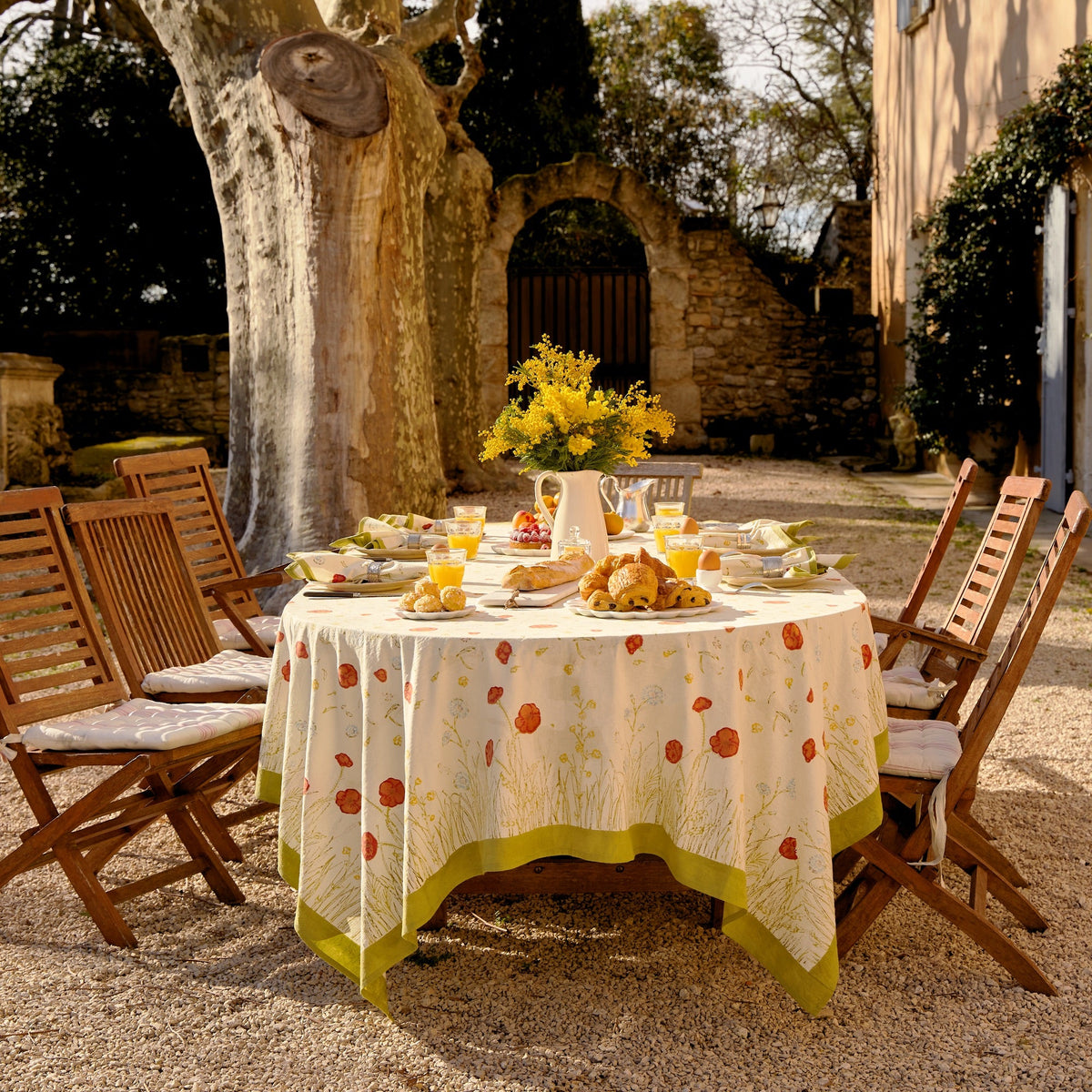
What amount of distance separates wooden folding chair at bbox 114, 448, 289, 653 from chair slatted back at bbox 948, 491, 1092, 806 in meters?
2.22

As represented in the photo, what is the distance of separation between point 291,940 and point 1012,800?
2253mm

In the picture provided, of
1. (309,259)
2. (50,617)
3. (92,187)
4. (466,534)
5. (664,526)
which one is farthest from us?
(92,187)

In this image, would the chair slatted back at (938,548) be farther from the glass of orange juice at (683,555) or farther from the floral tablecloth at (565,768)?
the floral tablecloth at (565,768)

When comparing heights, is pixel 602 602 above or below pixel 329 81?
below

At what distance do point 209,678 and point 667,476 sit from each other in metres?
2.26

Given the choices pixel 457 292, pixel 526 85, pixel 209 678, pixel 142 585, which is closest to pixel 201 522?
pixel 142 585

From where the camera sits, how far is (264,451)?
6539mm

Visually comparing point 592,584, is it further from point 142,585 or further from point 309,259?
point 309,259

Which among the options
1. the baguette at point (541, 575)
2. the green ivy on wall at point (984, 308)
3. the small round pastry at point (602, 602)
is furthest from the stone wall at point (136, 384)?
the small round pastry at point (602, 602)

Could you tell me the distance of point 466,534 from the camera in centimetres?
325

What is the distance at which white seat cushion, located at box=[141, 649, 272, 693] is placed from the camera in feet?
10.7

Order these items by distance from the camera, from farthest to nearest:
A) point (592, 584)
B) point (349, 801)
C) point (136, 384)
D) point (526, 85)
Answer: point (526, 85)
point (136, 384)
point (592, 584)
point (349, 801)

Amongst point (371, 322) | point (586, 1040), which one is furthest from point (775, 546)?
point (371, 322)

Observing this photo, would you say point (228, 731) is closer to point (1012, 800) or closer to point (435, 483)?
point (1012, 800)
